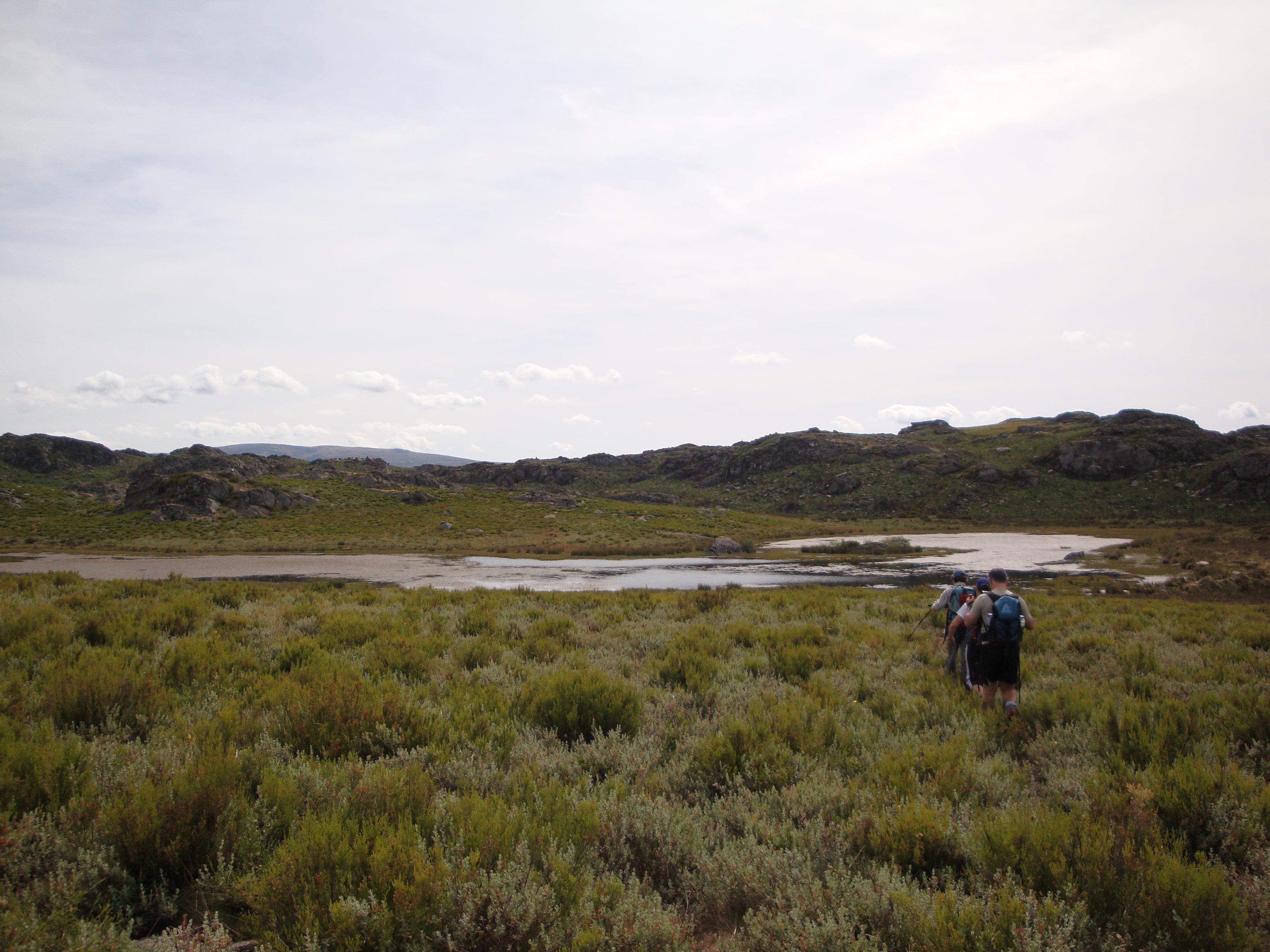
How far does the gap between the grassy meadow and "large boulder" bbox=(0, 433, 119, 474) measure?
138748 mm

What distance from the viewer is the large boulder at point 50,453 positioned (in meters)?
104

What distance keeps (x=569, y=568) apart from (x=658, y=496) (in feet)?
235

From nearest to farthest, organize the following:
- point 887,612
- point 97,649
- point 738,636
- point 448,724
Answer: point 448,724
point 97,649
point 738,636
point 887,612

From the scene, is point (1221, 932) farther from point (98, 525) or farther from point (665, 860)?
point (98, 525)

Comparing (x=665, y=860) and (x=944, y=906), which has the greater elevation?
(x=944, y=906)

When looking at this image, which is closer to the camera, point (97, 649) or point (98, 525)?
point (97, 649)

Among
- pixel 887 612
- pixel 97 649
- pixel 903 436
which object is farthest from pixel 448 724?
pixel 903 436

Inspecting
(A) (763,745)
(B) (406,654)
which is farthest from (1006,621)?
(B) (406,654)

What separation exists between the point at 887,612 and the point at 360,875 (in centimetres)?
1470

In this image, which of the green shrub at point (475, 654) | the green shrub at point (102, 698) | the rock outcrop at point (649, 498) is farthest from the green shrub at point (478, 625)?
the rock outcrop at point (649, 498)

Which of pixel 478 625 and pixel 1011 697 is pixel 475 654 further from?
pixel 1011 697

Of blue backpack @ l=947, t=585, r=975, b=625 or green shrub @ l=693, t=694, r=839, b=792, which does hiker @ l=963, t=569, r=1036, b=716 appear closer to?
blue backpack @ l=947, t=585, r=975, b=625

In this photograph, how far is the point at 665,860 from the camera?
3793 mm

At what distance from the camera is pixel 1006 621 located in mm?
7090
